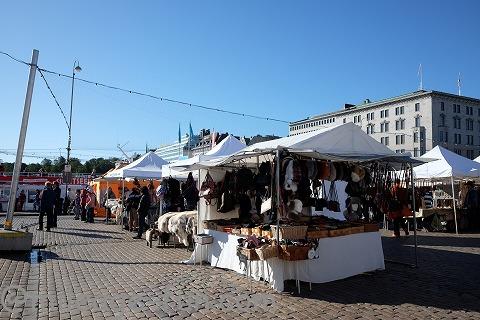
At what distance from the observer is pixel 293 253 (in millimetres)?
6289

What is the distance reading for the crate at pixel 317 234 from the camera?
6758mm

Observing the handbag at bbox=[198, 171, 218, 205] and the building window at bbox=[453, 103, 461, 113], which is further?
the building window at bbox=[453, 103, 461, 113]

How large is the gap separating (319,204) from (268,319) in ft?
11.0

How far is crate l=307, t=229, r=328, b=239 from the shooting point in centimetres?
676

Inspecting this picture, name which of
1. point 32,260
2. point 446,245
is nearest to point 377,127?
point 446,245

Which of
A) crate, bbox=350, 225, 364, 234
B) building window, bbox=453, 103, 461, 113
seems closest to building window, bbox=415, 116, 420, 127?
building window, bbox=453, 103, 461, 113

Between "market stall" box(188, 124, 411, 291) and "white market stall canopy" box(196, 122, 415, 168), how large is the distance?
18 mm

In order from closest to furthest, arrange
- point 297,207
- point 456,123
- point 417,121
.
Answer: point 297,207, point 417,121, point 456,123

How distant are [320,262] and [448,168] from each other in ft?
32.9

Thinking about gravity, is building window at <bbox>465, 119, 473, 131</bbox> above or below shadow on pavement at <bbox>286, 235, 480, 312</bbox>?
above

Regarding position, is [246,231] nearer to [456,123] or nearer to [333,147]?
[333,147]

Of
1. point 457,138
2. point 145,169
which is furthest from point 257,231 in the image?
point 457,138

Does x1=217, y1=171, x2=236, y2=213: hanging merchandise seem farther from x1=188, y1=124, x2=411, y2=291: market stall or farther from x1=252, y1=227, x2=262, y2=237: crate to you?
x1=252, y1=227, x2=262, y2=237: crate

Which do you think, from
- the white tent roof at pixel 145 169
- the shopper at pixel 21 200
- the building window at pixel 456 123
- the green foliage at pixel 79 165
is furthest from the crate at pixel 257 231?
the green foliage at pixel 79 165
